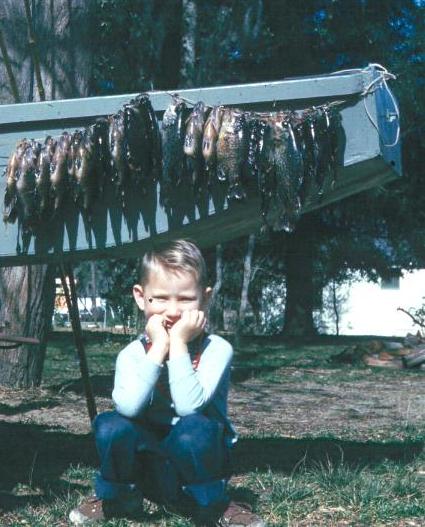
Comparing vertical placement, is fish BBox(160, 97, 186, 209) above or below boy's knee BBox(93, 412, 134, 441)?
above

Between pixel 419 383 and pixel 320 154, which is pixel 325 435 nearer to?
pixel 320 154

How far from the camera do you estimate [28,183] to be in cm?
416

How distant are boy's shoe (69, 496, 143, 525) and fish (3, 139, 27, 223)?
127cm

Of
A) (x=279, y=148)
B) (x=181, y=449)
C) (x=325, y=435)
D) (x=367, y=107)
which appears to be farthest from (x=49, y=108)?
(x=325, y=435)

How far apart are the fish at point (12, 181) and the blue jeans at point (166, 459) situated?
41.5 inches

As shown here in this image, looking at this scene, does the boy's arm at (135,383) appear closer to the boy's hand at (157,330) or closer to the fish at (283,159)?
the boy's hand at (157,330)

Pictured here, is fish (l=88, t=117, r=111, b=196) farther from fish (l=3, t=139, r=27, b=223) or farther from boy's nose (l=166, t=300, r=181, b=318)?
boy's nose (l=166, t=300, r=181, b=318)

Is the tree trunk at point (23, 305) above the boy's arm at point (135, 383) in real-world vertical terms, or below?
above

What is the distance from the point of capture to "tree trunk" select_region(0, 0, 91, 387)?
864 centimetres

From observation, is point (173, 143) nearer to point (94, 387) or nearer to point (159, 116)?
point (159, 116)

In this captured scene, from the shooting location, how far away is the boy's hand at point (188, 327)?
3.56 m

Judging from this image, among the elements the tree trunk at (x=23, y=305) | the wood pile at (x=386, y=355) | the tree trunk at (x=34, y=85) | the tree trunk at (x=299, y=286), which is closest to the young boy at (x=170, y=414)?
the tree trunk at (x=34, y=85)

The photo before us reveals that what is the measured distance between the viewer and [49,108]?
166 inches

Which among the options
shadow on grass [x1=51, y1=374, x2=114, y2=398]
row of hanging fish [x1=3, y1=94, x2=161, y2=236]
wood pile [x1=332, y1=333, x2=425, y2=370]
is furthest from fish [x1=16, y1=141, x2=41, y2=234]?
wood pile [x1=332, y1=333, x2=425, y2=370]
